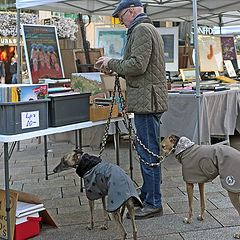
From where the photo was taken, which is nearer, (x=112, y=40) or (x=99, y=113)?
(x=99, y=113)

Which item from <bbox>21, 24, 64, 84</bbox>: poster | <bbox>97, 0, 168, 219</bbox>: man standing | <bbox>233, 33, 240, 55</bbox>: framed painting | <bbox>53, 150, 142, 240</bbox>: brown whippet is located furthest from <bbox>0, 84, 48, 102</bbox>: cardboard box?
<bbox>233, 33, 240, 55</bbox>: framed painting

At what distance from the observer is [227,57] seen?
7578mm

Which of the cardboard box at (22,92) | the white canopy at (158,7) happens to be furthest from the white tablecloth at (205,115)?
the cardboard box at (22,92)

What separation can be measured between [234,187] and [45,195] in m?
2.08

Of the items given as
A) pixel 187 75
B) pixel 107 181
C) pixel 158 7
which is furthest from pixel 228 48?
pixel 107 181

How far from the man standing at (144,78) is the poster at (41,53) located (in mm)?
2112

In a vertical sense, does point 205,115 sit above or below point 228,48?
below

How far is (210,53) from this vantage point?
274 inches

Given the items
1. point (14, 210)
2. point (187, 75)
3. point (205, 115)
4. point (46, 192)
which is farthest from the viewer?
point (187, 75)

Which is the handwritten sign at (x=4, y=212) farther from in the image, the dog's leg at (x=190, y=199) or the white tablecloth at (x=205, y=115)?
the white tablecloth at (x=205, y=115)

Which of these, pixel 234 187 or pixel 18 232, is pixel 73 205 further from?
pixel 234 187

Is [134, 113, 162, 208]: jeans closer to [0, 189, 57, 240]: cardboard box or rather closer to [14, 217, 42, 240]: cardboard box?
[0, 189, 57, 240]: cardboard box

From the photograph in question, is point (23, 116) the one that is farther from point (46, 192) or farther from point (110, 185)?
point (46, 192)

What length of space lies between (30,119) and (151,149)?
1.08 meters
